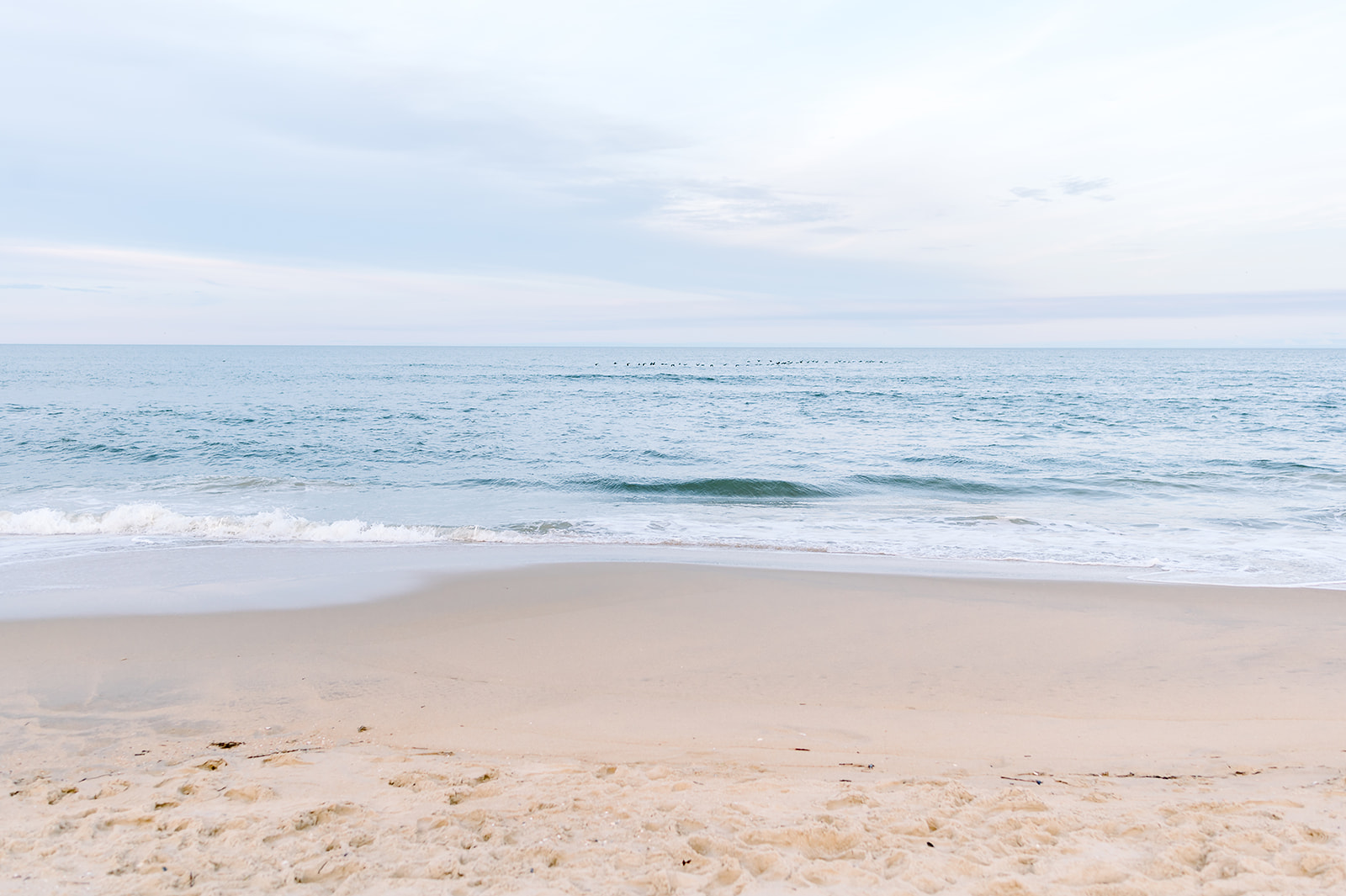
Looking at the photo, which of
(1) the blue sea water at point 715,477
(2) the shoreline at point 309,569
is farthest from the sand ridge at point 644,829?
(1) the blue sea water at point 715,477

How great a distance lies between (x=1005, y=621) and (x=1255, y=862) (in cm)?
396

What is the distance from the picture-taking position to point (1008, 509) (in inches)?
528

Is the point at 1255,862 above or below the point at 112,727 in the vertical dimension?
above

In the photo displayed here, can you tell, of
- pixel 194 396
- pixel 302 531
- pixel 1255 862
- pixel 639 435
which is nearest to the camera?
pixel 1255 862

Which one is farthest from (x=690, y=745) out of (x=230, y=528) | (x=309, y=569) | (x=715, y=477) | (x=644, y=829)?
(x=715, y=477)

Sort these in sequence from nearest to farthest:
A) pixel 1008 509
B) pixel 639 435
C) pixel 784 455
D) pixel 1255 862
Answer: pixel 1255 862
pixel 1008 509
pixel 784 455
pixel 639 435

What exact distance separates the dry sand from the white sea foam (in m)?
3.86

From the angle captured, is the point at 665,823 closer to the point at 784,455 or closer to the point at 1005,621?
the point at 1005,621

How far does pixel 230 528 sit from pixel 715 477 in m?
9.36

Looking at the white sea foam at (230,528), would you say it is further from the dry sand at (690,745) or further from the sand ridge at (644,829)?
the sand ridge at (644,829)

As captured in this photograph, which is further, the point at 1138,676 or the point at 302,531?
the point at 302,531

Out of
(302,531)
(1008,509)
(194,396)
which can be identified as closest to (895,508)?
(1008,509)

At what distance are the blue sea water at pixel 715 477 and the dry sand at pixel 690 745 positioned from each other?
3287 mm

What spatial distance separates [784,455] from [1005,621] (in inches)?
529
